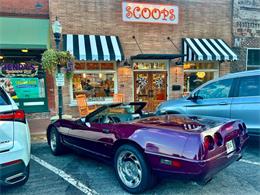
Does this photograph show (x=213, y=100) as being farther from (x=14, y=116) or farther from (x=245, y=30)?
(x=245, y=30)

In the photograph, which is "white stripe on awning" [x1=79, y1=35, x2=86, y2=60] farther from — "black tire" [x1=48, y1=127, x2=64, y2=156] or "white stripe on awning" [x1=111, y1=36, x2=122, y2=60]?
"black tire" [x1=48, y1=127, x2=64, y2=156]

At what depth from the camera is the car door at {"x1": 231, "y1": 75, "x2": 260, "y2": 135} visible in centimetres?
477

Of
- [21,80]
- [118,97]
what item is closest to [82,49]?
[118,97]

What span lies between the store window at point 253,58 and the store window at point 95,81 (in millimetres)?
7500

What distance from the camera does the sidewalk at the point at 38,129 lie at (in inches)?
260

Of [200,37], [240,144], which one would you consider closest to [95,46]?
[200,37]

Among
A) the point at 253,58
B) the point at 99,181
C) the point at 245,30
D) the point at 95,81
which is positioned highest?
the point at 245,30

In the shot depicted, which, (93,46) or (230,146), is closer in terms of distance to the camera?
(230,146)

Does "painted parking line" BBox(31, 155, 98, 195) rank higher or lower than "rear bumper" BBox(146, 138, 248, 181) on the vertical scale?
lower

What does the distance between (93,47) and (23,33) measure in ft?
8.99

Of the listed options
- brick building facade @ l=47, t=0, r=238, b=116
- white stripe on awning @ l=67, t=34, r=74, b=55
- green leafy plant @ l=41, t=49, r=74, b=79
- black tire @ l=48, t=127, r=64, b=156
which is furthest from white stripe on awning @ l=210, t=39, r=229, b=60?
black tire @ l=48, t=127, r=64, b=156

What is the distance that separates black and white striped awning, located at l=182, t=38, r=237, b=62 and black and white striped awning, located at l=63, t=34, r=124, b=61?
313 centimetres

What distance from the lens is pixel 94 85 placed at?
391 inches

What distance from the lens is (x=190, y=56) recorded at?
9672mm
